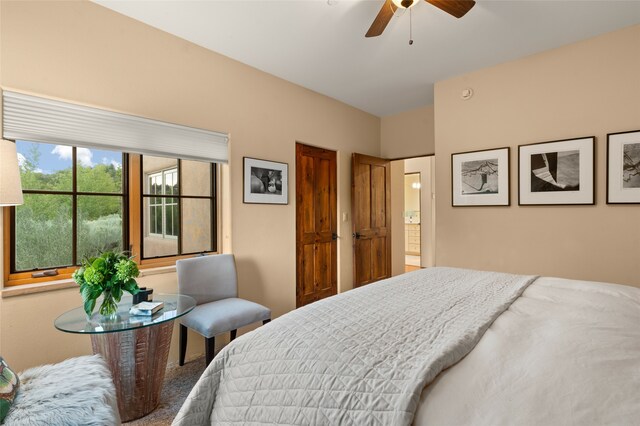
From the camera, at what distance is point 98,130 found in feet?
6.99

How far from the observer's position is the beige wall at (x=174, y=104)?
6.21 feet

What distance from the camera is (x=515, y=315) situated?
123 centimetres

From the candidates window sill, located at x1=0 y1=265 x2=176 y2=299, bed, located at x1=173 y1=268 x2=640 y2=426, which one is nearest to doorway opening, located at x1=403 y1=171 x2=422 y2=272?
bed, located at x1=173 y1=268 x2=640 y2=426

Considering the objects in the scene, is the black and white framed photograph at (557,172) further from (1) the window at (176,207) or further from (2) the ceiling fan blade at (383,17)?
(1) the window at (176,207)

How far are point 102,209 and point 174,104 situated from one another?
100cm

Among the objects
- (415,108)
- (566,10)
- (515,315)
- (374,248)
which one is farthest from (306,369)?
(415,108)

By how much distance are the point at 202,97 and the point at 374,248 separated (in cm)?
298

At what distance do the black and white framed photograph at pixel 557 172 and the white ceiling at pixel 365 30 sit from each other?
92 centimetres

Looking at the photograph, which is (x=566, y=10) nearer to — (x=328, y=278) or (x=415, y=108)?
(x=415, y=108)

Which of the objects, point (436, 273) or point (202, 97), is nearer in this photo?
point (436, 273)

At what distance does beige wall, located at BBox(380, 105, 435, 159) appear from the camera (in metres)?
4.22

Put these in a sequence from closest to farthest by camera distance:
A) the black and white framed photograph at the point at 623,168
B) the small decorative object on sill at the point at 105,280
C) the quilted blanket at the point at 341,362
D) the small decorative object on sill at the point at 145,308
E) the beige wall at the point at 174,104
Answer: the quilted blanket at the point at 341,362 → the small decorative object on sill at the point at 105,280 → the small decorative object on sill at the point at 145,308 → the beige wall at the point at 174,104 → the black and white framed photograph at the point at 623,168

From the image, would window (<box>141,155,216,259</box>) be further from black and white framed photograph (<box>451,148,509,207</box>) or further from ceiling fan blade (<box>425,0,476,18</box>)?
black and white framed photograph (<box>451,148,509,207</box>)

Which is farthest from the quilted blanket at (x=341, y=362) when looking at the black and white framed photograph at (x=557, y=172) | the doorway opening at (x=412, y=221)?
the doorway opening at (x=412, y=221)
